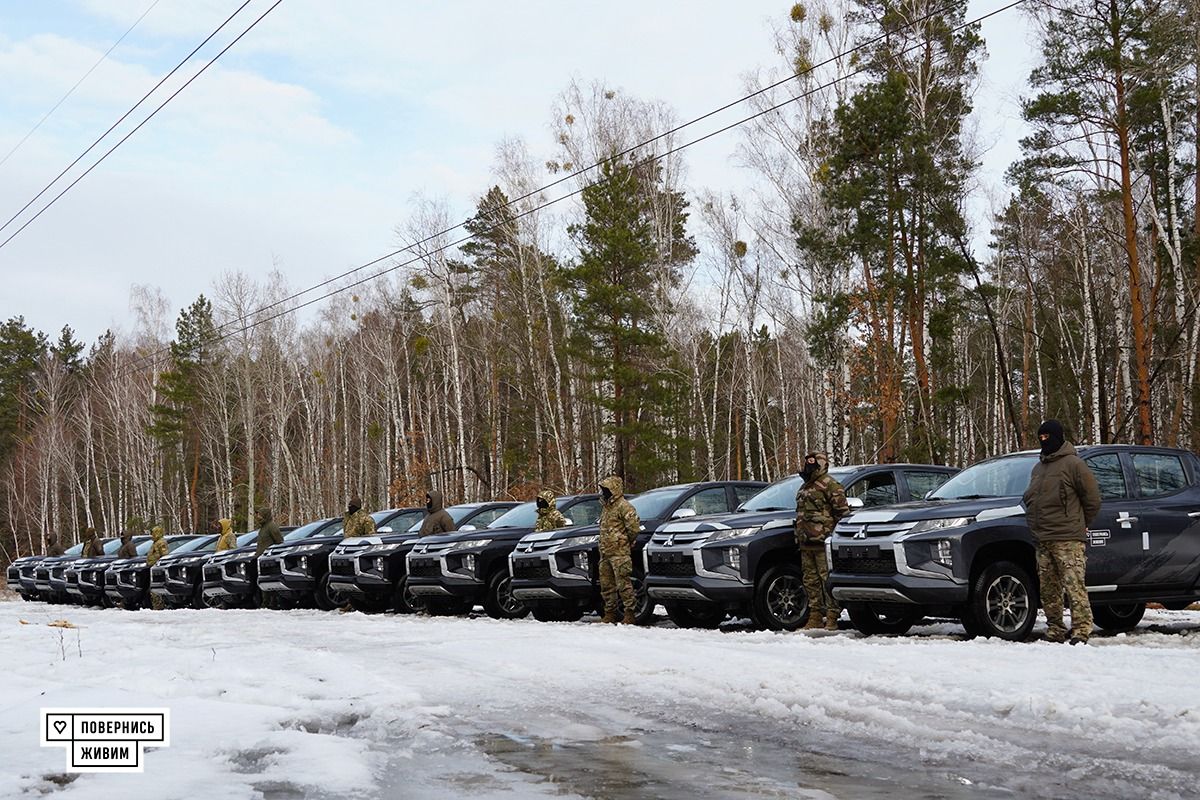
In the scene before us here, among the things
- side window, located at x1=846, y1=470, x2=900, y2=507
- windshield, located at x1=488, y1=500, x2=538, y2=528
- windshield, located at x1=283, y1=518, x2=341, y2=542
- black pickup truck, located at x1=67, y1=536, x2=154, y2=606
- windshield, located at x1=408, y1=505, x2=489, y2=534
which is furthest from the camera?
black pickup truck, located at x1=67, y1=536, x2=154, y2=606

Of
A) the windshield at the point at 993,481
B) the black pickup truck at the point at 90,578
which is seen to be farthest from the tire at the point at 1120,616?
the black pickup truck at the point at 90,578

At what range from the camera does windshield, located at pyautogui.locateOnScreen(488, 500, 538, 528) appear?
1839cm

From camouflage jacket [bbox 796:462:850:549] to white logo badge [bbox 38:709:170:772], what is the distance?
728 centimetres

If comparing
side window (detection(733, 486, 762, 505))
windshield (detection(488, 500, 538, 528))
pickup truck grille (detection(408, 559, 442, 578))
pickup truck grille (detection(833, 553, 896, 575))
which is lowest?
pickup truck grille (detection(408, 559, 442, 578))

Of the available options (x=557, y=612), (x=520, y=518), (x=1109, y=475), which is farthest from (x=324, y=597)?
(x=1109, y=475)

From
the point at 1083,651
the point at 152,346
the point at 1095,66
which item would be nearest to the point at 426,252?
the point at 1095,66

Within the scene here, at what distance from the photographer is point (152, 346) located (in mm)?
73188

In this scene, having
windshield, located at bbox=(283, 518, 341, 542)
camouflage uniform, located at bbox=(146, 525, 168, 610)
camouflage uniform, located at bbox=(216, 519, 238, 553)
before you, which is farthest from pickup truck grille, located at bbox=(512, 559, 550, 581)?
camouflage uniform, located at bbox=(146, 525, 168, 610)

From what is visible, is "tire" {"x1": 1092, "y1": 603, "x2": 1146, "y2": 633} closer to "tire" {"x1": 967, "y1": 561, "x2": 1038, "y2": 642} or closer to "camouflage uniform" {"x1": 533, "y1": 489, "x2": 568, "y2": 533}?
"tire" {"x1": 967, "y1": 561, "x2": 1038, "y2": 642}

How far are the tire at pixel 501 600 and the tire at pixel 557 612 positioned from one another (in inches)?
16.7

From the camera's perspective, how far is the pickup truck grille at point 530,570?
1625 cm

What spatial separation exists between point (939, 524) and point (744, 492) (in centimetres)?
491

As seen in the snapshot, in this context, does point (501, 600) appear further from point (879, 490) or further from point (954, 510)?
point (954, 510)

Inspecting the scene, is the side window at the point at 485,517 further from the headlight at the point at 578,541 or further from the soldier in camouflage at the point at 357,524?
the headlight at the point at 578,541
